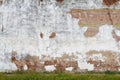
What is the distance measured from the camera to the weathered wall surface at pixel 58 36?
36.3 feet

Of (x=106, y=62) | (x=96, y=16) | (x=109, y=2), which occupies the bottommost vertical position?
(x=106, y=62)

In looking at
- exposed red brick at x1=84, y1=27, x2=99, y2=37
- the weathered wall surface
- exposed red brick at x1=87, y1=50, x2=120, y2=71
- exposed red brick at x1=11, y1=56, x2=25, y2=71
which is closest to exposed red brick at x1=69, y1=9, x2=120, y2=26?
the weathered wall surface

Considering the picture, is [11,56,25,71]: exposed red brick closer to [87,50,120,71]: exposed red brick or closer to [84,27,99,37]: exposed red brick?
[87,50,120,71]: exposed red brick

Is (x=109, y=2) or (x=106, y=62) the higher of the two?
(x=109, y=2)

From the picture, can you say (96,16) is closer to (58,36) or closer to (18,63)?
(58,36)

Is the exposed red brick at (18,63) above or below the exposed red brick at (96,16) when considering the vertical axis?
below

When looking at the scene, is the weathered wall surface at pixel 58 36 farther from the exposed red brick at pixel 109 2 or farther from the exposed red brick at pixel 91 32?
the exposed red brick at pixel 109 2

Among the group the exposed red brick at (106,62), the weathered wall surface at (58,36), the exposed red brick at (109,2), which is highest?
the exposed red brick at (109,2)

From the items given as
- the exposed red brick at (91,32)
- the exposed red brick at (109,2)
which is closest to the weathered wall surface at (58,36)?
the exposed red brick at (91,32)

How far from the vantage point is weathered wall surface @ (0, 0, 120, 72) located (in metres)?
11.1

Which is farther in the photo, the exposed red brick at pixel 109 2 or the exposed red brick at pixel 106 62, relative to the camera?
the exposed red brick at pixel 109 2

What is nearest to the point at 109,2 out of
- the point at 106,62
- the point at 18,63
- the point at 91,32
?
the point at 91,32

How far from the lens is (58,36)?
36.6 ft

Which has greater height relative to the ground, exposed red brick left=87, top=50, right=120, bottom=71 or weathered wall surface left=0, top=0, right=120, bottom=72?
weathered wall surface left=0, top=0, right=120, bottom=72
